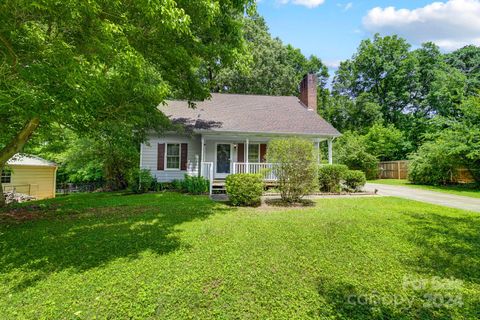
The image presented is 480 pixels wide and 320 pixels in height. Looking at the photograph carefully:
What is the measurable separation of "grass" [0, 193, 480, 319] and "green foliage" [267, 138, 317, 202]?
209 centimetres

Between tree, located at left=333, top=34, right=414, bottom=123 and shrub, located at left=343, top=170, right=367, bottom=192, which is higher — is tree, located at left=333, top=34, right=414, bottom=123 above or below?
above

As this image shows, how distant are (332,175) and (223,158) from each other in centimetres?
616

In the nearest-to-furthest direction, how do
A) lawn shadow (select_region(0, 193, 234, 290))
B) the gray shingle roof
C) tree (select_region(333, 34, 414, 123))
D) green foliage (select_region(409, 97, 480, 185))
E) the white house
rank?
lawn shadow (select_region(0, 193, 234, 290)) < the white house < the gray shingle roof < green foliage (select_region(409, 97, 480, 185)) < tree (select_region(333, 34, 414, 123))

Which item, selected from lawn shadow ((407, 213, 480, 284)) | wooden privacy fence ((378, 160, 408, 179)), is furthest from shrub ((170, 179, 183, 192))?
wooden privacy fence ((378, 160, 408, 179))

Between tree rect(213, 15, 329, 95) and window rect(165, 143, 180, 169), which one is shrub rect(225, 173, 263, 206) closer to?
window rect(165, 143, 180, 169)

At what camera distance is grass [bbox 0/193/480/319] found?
3.04 meters

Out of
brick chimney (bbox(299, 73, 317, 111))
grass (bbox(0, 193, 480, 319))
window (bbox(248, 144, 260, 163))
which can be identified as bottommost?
grass (bbox(0, 193, 480, 319))

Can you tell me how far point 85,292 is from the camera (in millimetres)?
3311

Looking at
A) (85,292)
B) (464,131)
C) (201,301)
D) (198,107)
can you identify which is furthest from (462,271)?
Answer: (464,131)

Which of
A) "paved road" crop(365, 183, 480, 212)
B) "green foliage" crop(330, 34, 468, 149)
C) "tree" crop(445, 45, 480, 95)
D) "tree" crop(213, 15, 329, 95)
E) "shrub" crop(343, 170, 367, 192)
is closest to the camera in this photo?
"paved road" crop(365, 183, 480, 212)

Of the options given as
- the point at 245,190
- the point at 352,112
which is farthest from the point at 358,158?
the point at 245,190

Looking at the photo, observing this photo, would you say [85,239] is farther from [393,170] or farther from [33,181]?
[393,170]

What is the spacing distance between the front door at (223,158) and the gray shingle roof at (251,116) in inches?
59.7

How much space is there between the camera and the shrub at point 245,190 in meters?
8.37
